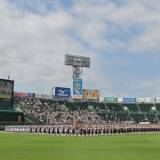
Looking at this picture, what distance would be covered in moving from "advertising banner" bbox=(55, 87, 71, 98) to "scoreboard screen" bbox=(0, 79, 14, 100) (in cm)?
3504

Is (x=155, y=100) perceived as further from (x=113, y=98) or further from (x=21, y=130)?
(x=21, y=130)

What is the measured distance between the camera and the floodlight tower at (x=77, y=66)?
126562mm

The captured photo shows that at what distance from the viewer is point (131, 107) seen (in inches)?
5492

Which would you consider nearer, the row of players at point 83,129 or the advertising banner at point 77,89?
the row of players at point 83,129

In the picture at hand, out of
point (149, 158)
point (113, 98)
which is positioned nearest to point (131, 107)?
point (113, 98)

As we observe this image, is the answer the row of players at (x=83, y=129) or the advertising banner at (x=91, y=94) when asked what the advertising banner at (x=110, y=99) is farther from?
the row of players at (x=83, y=129)

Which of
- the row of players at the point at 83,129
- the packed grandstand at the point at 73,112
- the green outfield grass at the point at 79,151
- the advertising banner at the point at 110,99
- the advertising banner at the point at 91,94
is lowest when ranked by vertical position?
the green outfield grass at the point at 79,151

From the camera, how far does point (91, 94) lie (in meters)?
132

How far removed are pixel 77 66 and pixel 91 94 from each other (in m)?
8.76

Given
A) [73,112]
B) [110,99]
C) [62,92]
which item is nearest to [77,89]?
[62,92]

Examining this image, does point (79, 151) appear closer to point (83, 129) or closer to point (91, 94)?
point (83, 129)

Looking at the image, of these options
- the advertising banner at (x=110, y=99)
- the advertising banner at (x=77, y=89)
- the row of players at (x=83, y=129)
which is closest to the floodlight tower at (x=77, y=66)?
the advertising banner at (x=77, y=89)

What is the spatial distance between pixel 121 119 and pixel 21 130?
62219mm

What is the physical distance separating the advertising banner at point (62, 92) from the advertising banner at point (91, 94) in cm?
937
